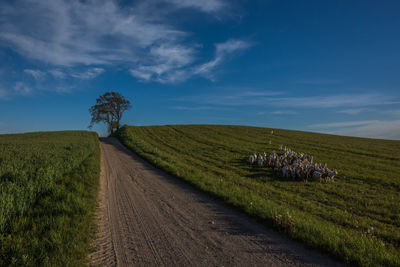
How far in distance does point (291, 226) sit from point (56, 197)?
8.58 meters

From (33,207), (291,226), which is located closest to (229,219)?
(291,226)

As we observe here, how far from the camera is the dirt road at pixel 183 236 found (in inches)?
186

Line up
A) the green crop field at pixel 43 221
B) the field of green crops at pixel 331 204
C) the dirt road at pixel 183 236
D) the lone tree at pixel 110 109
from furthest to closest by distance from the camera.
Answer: the lone tree at pixel 110 109 < the field of green crops at pixel 331 204 < the dirt road at pixel 183 236 < the green crop field at pixel 43 221

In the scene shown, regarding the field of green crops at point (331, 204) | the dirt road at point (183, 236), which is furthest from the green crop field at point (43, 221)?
the field of green crops at point (331, 204)

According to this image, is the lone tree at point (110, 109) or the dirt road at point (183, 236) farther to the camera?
the lone tree at point (110, 109)

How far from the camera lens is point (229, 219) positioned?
700 cm

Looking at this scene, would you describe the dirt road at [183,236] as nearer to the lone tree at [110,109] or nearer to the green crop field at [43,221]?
the green crop field at [43,221]

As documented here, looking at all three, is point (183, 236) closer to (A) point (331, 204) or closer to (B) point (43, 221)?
(B) point (43, 221)

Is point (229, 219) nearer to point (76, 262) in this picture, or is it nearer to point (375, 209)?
point (76, 262)

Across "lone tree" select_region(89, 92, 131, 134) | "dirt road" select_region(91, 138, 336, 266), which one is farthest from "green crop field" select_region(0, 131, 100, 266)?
"lone tree" select_region(89, 92, 131, 134)

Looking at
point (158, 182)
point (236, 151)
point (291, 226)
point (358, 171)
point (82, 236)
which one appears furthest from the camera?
point (236, 151)

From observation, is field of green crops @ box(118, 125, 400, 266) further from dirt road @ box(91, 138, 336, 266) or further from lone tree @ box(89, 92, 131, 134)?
lone tree @ box(89, 92, 131, 134)

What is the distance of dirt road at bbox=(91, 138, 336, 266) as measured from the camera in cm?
473

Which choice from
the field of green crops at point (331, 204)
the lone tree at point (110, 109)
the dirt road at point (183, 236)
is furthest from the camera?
the lone tree at point (110, 109)
